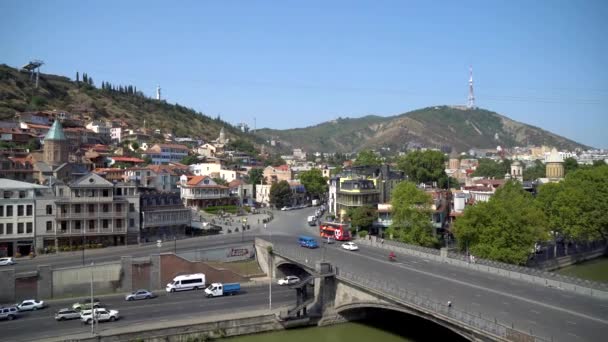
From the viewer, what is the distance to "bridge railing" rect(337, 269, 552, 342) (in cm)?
1983

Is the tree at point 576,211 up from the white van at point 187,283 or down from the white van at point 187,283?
up

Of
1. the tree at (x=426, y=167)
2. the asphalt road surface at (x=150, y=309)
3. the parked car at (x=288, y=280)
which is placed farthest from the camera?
the tree at (x=426, y=167)

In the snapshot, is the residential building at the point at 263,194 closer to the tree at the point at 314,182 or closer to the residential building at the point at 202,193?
the tree at the point at 314,182

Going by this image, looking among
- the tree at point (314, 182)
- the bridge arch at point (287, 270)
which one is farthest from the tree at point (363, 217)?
the tree at point (314, 182)

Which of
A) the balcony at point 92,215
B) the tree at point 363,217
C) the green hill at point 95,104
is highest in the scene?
the green hill at point 95,104

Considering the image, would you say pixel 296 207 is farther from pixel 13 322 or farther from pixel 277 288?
pixel 13 322

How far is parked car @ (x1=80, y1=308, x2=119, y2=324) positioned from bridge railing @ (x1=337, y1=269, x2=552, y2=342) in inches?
514

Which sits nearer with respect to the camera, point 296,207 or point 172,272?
point 172,272

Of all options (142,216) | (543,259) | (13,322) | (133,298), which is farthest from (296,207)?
(13,322)

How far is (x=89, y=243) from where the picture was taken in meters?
45.7

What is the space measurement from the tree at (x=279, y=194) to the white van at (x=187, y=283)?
41.9m

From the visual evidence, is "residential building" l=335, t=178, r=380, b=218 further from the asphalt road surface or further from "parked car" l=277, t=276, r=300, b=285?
the asphalt road surface

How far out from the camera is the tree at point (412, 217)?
48406mm

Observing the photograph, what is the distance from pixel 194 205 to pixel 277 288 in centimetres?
3141
